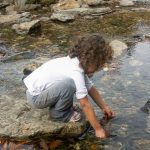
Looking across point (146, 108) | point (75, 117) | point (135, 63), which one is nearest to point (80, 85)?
point (75, 117)

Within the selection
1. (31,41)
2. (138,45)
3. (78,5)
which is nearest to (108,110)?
(138,45)

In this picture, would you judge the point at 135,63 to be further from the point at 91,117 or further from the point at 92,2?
the point at 92,2

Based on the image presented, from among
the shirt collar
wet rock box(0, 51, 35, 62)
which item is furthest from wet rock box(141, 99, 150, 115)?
wet rock box(0, 51, 35, 62)

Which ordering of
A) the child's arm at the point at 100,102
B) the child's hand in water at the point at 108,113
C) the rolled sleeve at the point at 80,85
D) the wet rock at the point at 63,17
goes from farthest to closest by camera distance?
the wet rock at the point at 63,17 → the child's hand in water at the point at 108,113 → the child's arm at the point at 100,102 → the rolled sleeve at the point at 80,85

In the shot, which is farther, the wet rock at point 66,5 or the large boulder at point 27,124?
the wet rock at point 66,5

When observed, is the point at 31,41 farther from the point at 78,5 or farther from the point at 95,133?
the point at 95,133

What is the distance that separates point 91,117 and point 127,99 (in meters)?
1.52

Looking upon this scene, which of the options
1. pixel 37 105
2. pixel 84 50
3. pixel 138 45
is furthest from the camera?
pixel 138 45

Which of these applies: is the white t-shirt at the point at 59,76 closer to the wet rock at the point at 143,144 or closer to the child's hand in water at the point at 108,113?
the child's hand in water at the point at 108,113

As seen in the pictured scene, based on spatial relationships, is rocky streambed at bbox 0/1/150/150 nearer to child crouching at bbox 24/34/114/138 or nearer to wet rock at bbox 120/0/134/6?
wet rock at bbox 120/0/134/6

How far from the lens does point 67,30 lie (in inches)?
404

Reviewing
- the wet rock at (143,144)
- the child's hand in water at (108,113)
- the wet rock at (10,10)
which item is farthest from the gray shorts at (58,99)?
the wet rock at (10,10)

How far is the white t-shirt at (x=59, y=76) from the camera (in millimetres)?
4758

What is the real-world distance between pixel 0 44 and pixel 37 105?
4.52m
